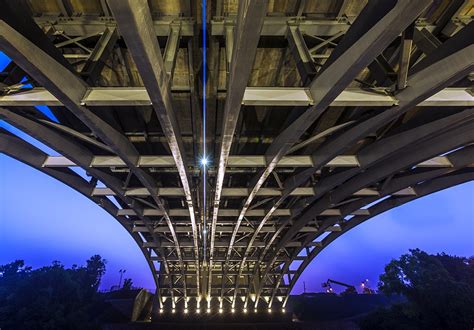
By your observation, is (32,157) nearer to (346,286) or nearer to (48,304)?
(48,304)

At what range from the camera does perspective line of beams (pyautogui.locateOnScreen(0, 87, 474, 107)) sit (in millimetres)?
5258

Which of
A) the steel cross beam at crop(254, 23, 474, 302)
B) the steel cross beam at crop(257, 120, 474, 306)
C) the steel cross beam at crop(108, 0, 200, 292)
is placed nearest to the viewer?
the steel cross beam at crop(108, 0, 200, 292)

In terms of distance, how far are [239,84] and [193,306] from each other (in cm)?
3658

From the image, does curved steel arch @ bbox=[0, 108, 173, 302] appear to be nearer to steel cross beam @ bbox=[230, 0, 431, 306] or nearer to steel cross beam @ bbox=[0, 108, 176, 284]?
steel cross beam @ bbox=[0, 108, 176, 284]

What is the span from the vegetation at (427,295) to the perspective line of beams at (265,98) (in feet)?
122

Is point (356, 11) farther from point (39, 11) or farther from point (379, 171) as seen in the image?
point (39, 11)

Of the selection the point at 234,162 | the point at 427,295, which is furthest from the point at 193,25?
the point at 427,295

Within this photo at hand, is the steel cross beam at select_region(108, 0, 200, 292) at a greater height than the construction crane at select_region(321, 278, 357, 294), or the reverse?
the steel cross beam at select_region(108, 0, 200, 292)

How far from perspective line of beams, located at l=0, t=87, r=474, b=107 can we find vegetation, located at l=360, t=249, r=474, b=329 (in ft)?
122

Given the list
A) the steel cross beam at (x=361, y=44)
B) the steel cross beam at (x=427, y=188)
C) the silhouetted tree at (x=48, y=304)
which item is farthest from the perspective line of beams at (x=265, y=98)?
the silhouetted tree at (x=48, y=304)

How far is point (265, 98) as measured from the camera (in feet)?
17.8

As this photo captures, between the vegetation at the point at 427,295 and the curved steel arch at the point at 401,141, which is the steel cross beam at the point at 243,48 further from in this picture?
the vegetation at the point at 427,295

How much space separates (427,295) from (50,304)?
189 ft

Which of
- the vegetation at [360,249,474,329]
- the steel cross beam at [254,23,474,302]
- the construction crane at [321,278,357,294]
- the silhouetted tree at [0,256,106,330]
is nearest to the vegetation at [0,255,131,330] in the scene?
the silhouetted tree at [0,256,106,330]
